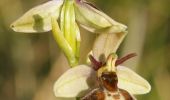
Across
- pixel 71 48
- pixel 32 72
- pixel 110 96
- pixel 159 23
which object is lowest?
pixel 32 72

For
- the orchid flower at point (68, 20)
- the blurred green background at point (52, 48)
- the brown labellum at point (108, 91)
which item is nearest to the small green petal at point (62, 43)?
the orchid flower at point (68, 20)

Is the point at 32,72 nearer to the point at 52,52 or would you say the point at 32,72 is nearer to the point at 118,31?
the point at 52,52

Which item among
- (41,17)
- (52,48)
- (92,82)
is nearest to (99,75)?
(92,82)

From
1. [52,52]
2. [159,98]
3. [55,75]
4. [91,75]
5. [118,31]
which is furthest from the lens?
[52,52]

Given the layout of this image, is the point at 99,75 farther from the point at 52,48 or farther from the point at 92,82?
Answer: the point at 52,48

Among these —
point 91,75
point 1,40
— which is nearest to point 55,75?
point 1,40

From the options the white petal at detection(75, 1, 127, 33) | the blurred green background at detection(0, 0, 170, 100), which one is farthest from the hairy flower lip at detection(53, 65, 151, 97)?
the blurred green background at detection(0, 0, 170, 100)
